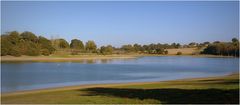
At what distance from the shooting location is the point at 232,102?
1314cm

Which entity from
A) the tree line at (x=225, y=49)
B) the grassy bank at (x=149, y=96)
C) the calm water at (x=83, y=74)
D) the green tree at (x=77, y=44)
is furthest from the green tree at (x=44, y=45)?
the grassy bank at (x=149, y=96)

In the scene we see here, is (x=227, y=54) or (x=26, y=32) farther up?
(x=26, y=32)

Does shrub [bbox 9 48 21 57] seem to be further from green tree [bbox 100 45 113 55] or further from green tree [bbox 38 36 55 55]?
green tree [bbox 100 45 113 55]

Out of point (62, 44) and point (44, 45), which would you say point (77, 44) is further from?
point (44, 45)

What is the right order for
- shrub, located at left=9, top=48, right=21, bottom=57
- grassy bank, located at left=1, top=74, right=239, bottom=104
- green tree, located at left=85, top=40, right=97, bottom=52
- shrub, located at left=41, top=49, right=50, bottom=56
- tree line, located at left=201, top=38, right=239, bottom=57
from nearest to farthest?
grassy bank, located at left=1, top=74, right=239, bottom=104
shrub, located at left=9, top=48, right=21, bottom=57
shrub, located at left=41, top=49, right=50, bottom=56
tree line, located at left=201, top=38, right=239, bottom=57
green tree, located at left=85, top=40, right=97, bottom=52

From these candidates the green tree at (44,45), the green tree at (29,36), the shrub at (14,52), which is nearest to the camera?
the shrub at (14,52)

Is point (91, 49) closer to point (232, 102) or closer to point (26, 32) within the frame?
point (26, 32)

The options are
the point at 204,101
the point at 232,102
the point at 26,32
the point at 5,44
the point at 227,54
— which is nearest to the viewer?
the point at 232,102

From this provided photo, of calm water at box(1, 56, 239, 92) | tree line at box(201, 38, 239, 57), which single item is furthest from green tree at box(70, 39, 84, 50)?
calm water at box(1, 56, 239, 92)

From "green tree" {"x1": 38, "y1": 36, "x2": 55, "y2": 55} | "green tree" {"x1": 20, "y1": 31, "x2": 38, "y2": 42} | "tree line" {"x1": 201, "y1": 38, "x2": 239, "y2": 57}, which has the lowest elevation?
"tree line" {"x1": 201, "y1": 38, "x2": 239, "y2": 57}

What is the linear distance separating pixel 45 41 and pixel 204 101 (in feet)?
440

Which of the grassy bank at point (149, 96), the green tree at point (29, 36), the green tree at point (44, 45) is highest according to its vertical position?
the green tree at point (29, 36)

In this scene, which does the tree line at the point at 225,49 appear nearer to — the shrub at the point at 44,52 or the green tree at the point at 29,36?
the shrub at the point at 44,52

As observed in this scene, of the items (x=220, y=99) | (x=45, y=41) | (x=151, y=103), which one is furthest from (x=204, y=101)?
(x=45, y=41)
